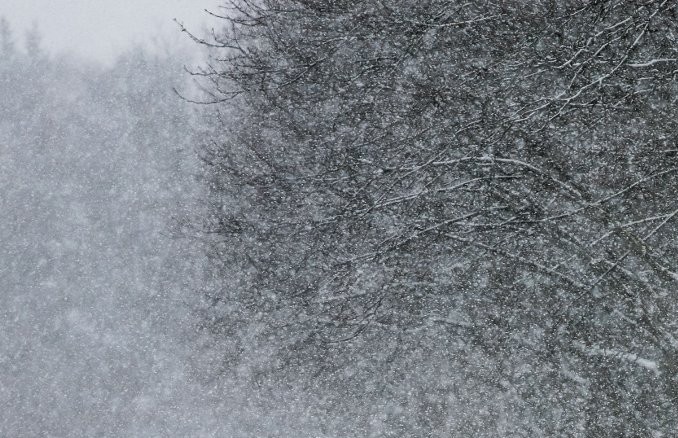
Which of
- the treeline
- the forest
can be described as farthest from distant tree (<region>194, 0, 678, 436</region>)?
the treeline

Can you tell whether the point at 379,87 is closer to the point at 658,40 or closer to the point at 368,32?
the point at 368,32

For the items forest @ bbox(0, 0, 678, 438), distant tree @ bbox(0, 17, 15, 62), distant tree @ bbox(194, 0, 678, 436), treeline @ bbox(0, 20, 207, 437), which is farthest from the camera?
distant tree @ bbox(0, 17, 15, 62)

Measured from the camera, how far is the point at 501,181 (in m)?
8.37

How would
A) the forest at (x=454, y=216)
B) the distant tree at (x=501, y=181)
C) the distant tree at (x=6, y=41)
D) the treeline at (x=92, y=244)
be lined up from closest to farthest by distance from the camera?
the distant tree at (x=501, y=181), the forest at (x=454, y=216), the treeline at (x=92, y=244), the distant tree at (x=6, y=41)

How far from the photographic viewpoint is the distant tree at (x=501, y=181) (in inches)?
297

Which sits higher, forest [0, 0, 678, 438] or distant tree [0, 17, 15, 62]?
distant tree [0, 17, 15, 62]

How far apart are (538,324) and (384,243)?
213 centimetres

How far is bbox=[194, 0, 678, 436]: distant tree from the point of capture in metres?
7.53

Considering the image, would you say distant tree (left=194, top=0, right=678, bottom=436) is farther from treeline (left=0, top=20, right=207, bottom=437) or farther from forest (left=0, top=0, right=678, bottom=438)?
treeline (left=0, top=20, right=207, bottom=437)

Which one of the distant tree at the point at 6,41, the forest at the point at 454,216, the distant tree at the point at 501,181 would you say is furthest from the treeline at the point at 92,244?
the distant tree at the point at 501,181

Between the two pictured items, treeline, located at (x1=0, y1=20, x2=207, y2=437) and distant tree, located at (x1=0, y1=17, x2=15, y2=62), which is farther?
distant tree, located at (x1=0, y1=17, x2=15, y2=62)

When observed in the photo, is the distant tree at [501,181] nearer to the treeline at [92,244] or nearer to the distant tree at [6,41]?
the treeline at [92,244]

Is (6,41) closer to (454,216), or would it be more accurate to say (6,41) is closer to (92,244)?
(92,244)

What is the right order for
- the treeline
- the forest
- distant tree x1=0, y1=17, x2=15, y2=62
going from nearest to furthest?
1. the forest
2. the treeline
3. distant tree x1=0, y1=17, x2=15, y2=62
